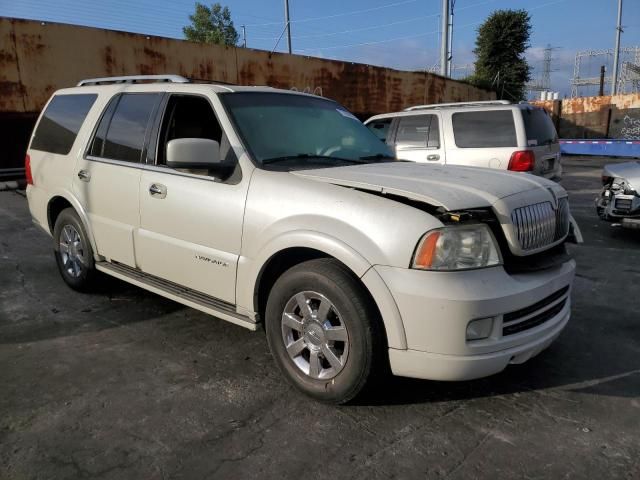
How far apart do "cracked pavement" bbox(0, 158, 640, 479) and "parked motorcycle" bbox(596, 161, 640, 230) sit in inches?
111

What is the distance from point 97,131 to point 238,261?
7.17 feet

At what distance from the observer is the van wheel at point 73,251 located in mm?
4629

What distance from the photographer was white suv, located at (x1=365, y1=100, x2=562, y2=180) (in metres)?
7.58

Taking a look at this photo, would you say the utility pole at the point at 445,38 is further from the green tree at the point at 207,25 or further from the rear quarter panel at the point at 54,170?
the green tree at the point at 207,25

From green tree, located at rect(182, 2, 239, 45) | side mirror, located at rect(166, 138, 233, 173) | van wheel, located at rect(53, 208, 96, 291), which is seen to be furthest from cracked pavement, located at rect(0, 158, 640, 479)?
green tree, located at rect(182, 2, 239, 45)

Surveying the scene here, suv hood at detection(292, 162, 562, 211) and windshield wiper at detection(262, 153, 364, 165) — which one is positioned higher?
windshield wiper at detection(262, 153, 364, 165)

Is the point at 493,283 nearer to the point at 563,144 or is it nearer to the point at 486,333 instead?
the point at 486,333

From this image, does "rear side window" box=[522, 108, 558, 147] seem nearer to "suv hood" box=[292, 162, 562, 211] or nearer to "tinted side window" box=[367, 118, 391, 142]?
"tinted side window" box=[367, 118, 391, 142]

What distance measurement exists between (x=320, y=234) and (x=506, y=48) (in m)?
44.0

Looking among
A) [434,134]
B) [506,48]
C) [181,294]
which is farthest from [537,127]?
[506,48]

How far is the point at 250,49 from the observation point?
1546 cm

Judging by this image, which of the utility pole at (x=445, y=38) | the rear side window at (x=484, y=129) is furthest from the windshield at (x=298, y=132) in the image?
the utility pole at (x=445, y=38)

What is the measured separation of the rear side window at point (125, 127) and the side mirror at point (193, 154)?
3.14ft

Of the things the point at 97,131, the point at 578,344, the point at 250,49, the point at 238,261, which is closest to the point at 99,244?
the point at 97,131
